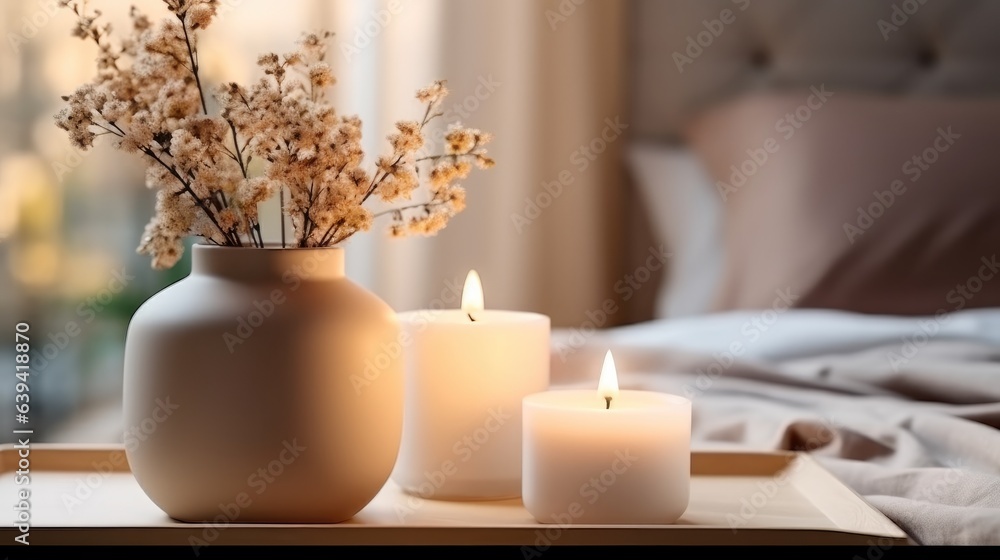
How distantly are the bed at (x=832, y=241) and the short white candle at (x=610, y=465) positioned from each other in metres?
0.21

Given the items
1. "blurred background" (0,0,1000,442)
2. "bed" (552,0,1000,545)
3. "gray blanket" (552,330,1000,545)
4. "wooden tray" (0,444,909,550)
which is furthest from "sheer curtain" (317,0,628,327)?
"wooden tray" (0,444,909,550)

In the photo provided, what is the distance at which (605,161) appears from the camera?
9.56 feet

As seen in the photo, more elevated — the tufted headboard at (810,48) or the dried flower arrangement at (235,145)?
the tufted headboard at (810,48)

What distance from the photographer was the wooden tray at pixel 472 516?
2.47ft

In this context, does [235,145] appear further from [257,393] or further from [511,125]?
[511,125]

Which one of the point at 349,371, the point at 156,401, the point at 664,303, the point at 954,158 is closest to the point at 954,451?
the point at 349,371

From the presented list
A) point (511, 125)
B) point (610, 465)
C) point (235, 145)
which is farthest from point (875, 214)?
point (235, 145)

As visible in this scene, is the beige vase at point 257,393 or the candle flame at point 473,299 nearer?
the beige vase at point 257,393

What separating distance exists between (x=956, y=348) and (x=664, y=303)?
1050 mm

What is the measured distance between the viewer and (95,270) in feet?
8.16

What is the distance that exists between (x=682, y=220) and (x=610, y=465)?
192 cm

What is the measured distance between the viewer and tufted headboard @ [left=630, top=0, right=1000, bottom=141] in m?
2.63

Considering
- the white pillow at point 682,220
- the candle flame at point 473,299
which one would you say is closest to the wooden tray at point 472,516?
the candle flame at point 473,299

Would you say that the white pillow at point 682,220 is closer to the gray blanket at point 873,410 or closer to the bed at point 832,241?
the bed at point 832,241
